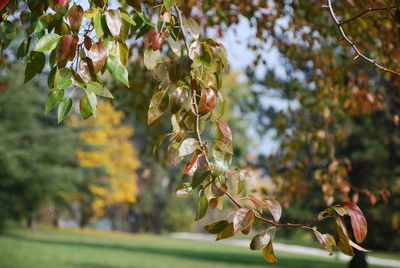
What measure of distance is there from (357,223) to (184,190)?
0.49 meters

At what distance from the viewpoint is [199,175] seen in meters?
1.22

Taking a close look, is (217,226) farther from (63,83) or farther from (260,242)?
(63,83)

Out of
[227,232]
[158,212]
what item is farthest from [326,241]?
[158,212]

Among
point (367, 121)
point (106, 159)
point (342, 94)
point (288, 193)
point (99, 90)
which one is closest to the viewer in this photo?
point (99, 90)

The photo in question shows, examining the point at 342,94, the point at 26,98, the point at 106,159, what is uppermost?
the point at 342,94

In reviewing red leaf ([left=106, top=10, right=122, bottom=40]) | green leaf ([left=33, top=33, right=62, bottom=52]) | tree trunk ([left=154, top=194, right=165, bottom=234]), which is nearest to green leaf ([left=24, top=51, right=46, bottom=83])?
green leaf ([left=33, top=33, right=62, bottom=52])

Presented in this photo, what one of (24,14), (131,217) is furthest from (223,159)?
(131,217)

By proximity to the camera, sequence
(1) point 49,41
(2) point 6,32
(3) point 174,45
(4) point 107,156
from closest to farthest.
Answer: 1. (1) point 49,41
2. (3) point 174,45
3. (2) point 6,32
4. (4) point 107,156

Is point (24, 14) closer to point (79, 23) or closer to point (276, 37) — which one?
point (79, 23)

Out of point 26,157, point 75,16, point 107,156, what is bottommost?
point 107,156

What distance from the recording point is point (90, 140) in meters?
19.3

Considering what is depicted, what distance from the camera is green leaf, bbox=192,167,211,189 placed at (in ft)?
3.97

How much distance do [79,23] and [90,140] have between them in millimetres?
18582

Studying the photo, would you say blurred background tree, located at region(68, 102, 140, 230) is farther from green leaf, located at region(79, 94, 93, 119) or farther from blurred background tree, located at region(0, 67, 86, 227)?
A: green leaf, located at region(79, 94, 93, 119)
